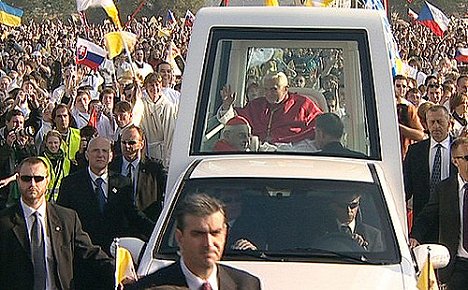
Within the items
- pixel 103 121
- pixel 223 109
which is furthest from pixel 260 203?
pixel 103 121

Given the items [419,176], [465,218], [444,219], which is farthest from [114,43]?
[465,218]

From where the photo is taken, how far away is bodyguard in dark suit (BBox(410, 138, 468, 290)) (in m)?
8.05

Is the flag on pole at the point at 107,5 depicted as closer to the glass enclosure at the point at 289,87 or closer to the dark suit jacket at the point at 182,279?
the glass enclosure at the point at 289,87

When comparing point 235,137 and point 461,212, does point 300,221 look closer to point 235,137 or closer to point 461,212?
point 235,137

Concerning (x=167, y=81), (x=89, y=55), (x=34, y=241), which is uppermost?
(x=89, y=55)

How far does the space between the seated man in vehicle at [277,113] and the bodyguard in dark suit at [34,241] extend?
61.7 inches

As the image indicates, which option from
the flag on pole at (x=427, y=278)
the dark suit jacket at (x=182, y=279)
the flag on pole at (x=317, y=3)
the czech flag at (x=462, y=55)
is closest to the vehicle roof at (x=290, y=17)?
the flag on pole at (x=427, y=278)

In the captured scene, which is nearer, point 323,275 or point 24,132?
point 323,275

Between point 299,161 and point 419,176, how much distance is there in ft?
8.18

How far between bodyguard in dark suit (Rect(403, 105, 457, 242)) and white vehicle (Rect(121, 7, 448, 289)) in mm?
1388

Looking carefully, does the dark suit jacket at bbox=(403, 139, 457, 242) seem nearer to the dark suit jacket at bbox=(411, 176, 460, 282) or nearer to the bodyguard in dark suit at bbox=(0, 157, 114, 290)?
the dark suit jacket at bbox=(411, 176, 460, 282)

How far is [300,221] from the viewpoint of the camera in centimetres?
668

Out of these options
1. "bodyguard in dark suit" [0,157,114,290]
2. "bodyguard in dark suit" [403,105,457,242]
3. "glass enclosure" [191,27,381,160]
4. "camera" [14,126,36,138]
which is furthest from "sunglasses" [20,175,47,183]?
"camera" [14,126,36,138]

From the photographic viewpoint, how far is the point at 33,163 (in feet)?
24.3
